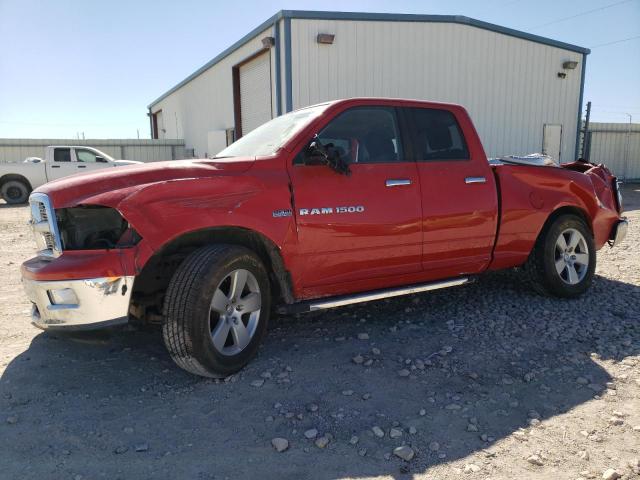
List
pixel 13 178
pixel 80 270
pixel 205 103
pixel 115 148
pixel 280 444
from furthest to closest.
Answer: pixel 115 148
pixel 205 103
pixel 13 178
pixel 80 270
pixel 280 444

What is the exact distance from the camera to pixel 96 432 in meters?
2.65

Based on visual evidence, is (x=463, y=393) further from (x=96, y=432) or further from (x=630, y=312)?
(x=630, y=312)

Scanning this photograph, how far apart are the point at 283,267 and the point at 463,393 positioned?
4.77 ft

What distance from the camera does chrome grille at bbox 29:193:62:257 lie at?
2.90 metres

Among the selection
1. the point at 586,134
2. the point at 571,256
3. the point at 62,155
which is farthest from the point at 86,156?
the point at 586,134

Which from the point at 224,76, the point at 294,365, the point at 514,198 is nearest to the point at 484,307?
the point at 514,198

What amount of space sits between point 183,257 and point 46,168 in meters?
15.6

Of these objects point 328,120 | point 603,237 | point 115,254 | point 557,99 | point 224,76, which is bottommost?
point 603,237

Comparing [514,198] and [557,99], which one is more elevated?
[557,99]

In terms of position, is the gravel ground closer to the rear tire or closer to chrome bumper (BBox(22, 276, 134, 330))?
chrome bumper (BBox(22, 276, 134, 330))

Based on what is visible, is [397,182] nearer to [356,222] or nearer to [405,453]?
[356,222]

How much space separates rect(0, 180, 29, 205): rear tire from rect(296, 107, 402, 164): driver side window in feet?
53.1

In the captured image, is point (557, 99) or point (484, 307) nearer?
point (484, 307)

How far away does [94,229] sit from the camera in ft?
9.96
